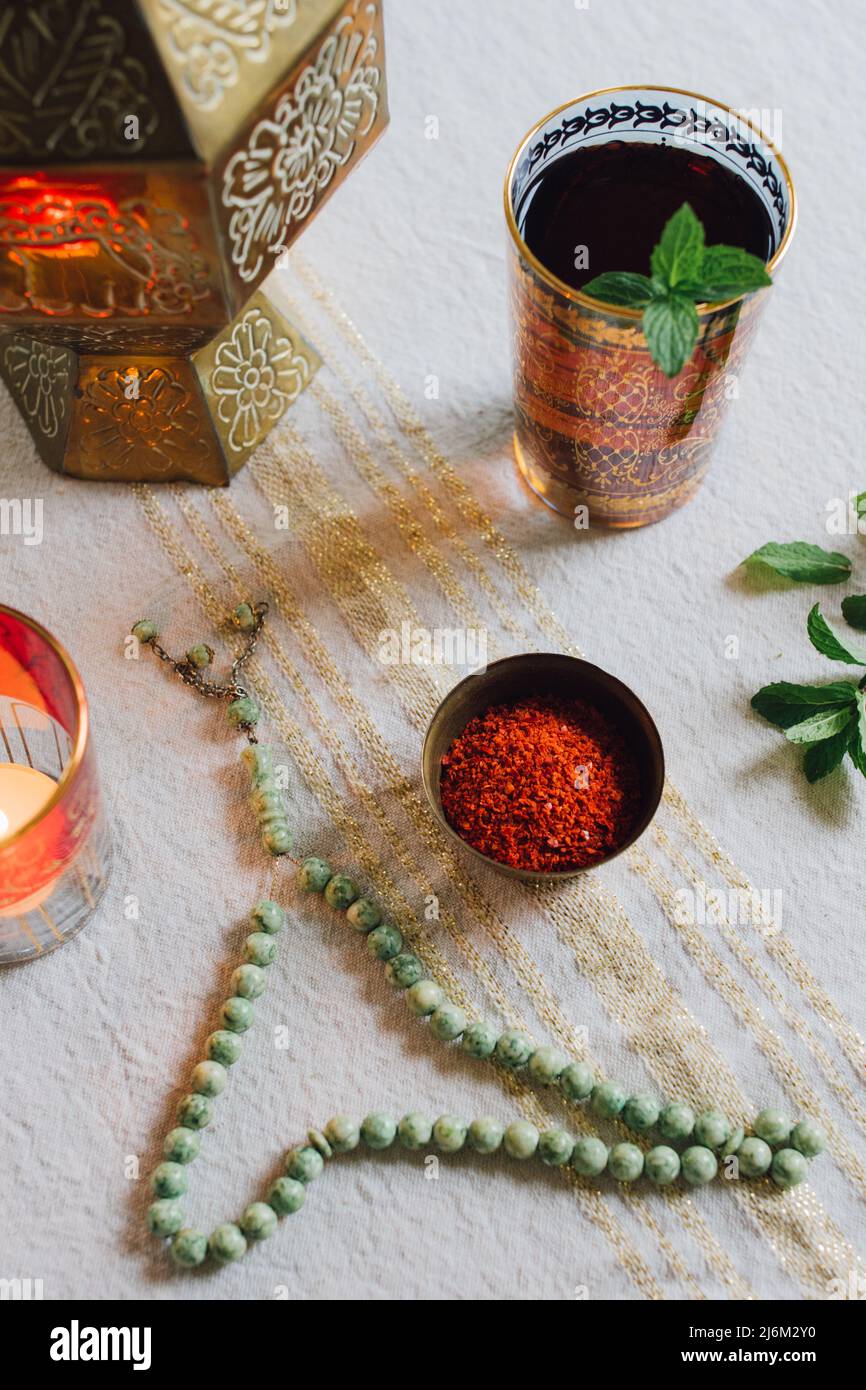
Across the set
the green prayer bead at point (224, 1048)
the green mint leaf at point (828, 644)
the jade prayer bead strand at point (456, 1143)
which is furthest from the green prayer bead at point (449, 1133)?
the green mint leaf at point (828, 644)

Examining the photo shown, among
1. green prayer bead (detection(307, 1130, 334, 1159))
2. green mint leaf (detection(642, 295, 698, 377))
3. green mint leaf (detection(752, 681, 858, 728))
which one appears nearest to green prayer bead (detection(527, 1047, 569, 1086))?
green prayer bead (detection(307, 1130, 334, 1159))

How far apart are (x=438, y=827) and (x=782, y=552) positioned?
→ 25 centimetres

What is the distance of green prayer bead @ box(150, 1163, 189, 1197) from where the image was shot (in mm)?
606

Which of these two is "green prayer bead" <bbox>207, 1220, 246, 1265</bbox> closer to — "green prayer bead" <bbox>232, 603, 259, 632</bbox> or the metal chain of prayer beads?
the metal chain of prayer beads

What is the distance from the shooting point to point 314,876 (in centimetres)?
67

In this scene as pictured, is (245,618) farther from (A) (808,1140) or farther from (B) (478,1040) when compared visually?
(A) (808,1140)

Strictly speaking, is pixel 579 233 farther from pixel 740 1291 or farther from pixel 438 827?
pixel 740 1291

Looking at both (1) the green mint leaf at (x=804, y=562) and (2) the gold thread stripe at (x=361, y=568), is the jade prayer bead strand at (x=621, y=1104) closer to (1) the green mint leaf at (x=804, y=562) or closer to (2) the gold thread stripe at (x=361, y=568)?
(2) the gold thread stripe at (x=361, y=568)

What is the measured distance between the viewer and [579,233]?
2.26 feet

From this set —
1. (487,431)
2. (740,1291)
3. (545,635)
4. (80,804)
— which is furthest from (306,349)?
(740,1291)

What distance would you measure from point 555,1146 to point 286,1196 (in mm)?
124

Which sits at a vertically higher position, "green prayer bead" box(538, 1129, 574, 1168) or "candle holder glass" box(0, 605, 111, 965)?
"candle holder glass" box(0, 605, 111, 965)

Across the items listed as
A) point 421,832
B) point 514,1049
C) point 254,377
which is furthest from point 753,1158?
point 254,377

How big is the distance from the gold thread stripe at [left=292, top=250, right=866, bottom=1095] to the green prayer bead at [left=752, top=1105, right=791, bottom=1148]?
5cm
